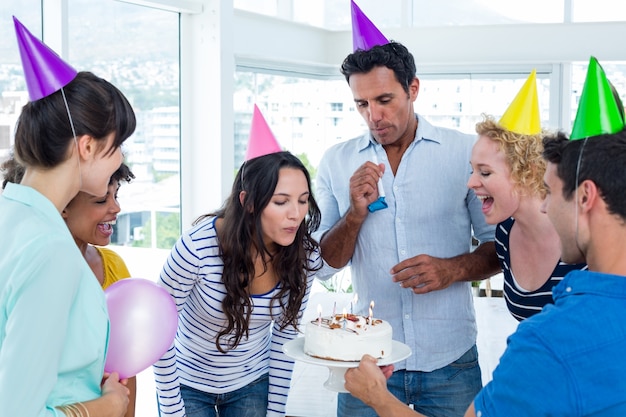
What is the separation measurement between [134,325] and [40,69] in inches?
22.4

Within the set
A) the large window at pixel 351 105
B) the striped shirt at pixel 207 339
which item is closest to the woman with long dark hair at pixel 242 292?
the striped shirt at pixel 207 339

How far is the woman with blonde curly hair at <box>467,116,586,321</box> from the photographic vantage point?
195 cm

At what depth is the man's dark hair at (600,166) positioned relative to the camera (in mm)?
1292

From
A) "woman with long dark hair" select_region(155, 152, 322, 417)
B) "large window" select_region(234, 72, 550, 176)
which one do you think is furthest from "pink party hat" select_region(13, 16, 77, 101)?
"large window" select_region(234, 72, 550, 176)

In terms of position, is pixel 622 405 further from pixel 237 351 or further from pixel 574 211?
pixel 237 351

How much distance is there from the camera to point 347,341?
74.5 inches

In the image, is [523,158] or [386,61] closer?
[523,158]

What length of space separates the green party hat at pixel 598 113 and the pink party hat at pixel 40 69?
Answer: 91 cm

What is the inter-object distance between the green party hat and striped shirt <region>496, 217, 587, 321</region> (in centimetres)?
53

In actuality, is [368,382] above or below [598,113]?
below

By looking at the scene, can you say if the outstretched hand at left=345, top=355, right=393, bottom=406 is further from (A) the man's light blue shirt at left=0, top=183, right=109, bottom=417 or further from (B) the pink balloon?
(A) the man's light blue shirt at left=0, top=183, right=109, bottom=417

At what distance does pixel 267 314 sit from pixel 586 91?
3.59 feet

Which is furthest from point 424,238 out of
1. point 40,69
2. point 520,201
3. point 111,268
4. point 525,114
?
point 40,69

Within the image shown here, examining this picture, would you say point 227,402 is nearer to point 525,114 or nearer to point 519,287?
point 519,287
